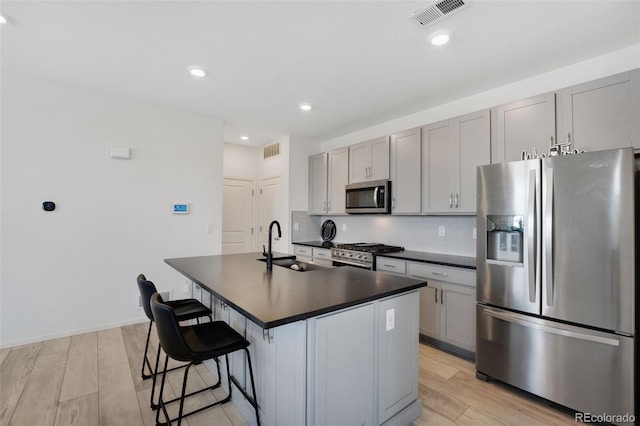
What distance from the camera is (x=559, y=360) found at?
2.03 meters

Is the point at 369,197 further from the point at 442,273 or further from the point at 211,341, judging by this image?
the point at 211,341

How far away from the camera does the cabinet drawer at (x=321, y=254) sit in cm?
435

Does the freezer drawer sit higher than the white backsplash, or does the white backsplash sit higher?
the white backsplash

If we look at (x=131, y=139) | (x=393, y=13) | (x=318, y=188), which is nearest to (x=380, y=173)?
(x=318, y=188)

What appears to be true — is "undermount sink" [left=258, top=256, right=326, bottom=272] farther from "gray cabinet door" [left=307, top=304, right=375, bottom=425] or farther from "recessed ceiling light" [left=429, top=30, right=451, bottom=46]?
"recessed ceiling light" [left=429, top=30, right=451, bottom=46]

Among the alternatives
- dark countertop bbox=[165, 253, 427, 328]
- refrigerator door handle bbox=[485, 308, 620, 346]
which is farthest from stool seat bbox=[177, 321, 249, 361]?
refrigerator door handle bbox=[485, 308, 620, 346]

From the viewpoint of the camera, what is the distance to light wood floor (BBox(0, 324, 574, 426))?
1947 millimetres

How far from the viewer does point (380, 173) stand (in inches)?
155

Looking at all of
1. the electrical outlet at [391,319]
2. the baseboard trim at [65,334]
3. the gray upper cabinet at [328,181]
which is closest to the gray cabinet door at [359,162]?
the gray upper cabinet at [328,181]

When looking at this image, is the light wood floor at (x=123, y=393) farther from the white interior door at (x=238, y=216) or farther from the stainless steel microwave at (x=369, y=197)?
the white interior door at (x=238, y=216)

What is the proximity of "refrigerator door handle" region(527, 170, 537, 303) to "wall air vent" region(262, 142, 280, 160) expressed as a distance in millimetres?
4010

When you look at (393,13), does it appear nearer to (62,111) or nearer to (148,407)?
(148,407)

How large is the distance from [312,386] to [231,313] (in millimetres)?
894

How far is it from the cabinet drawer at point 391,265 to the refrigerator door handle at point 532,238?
1.28 metres
